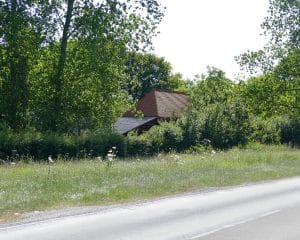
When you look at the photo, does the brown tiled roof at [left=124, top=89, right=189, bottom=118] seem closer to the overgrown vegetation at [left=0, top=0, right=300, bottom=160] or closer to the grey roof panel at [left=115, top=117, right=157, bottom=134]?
the grey roof panel at [left=115, top=117, right=157, bottom=134]

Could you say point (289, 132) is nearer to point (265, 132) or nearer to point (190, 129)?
point (265, 132)

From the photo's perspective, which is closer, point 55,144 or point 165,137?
point 55,144

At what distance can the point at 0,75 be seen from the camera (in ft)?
98.4

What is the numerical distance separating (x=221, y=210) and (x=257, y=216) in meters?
1.01

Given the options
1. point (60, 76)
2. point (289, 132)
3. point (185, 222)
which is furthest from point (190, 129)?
point (185, 222)

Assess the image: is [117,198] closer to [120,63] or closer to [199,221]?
[199,221]

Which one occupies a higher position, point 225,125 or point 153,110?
point 153,110

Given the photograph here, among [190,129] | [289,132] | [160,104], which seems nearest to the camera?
[190,129]

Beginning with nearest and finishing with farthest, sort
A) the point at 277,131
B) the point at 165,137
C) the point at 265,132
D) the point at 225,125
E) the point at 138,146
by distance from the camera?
the point at 138,146 < the point at 165,137 < the point at 225,125 < the point at 265,132 < the point at 277,131

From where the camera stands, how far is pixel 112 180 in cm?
1531

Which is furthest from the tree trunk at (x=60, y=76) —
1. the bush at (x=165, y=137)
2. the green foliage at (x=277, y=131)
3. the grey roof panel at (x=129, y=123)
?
the green foliage at (x=277, y=131)

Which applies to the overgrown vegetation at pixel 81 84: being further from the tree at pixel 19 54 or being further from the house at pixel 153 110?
the house at pixel 153 110

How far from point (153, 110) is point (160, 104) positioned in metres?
1.92

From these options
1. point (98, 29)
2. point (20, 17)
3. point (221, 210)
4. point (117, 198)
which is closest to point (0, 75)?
point (20, 17)
